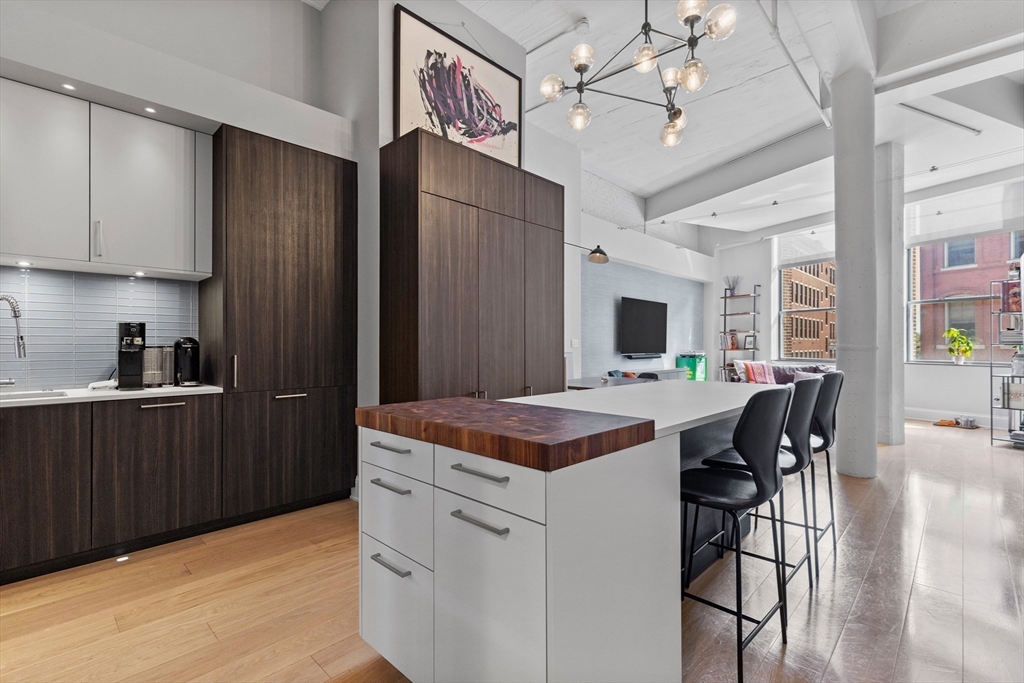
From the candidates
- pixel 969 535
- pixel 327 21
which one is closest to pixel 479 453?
pixel 969 535

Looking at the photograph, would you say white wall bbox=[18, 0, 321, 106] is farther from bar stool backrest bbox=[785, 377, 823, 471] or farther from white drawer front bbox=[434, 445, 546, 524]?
bar stool backrest bbox=[785, 377, 823, 471]

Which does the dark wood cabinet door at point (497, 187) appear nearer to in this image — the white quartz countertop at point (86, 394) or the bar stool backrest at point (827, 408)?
the white quartz countertop at point (86, 394)

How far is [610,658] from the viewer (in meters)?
1.24

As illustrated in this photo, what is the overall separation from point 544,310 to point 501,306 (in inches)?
19.5

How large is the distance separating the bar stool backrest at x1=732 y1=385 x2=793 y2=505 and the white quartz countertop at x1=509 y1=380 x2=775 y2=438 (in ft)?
0.43

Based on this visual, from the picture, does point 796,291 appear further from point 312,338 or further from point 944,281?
point 312,338

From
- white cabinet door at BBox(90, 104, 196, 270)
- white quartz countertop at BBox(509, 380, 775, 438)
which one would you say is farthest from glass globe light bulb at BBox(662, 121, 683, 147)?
white cabinet door at BBox(90, 104, 196, 270)

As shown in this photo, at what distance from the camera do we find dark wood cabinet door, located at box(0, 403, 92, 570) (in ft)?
7.35

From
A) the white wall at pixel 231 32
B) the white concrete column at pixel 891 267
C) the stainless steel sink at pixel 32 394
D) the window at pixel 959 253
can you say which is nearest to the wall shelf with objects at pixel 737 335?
the window at pixel 959 253

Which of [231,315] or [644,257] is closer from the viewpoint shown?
[231,315]

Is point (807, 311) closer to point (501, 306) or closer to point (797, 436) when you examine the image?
point (501, 306)

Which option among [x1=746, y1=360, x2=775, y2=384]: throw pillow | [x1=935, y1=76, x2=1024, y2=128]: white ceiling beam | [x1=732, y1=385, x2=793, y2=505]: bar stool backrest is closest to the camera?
[x1=732, y1=385, x2=793, y2=505]: bar stool backrest

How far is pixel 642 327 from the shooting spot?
8.14 meters

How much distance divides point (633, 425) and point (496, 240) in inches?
95.0
